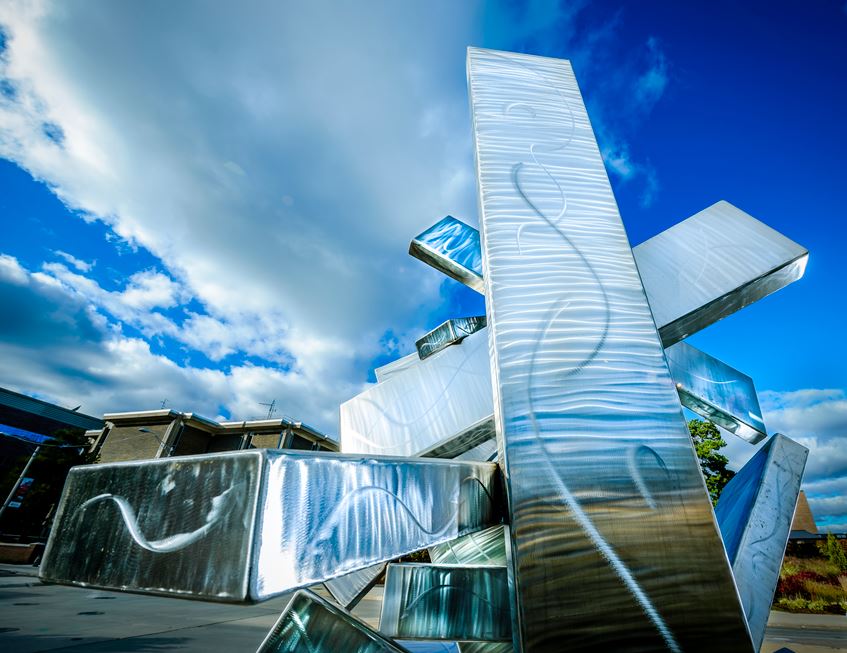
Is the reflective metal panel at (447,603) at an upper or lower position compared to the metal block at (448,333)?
lower

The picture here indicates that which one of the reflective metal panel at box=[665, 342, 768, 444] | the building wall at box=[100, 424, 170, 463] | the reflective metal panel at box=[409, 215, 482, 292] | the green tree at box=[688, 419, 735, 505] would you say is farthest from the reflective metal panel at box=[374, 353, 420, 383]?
the building wall at box=[100, 424, 170, 463]

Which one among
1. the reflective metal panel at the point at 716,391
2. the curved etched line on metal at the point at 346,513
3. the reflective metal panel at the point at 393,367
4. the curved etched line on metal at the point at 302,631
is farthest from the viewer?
the reflective metal panel at the point at 393,367

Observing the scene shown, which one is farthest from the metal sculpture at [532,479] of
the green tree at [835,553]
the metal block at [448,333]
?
the green tree at [835,553]

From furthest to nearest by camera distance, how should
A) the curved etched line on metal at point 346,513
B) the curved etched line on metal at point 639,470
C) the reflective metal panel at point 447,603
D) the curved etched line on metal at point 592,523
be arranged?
the reflective metal panel at point 447,603
the curved etched line on metal at point 639,470
the curved etched line on metal at point 592,523
the curved etched line on metal at point 346,513

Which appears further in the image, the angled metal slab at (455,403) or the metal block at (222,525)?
the angled metal slab at (455,403)

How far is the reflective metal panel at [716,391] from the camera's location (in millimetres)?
2828

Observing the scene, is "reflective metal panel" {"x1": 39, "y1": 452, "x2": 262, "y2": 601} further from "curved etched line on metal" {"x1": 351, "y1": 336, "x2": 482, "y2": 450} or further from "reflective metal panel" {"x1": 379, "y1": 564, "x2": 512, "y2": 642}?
"curved etched line on metal" {"x1": 351, "y1": 336, "x2": 482, "y2": 450}

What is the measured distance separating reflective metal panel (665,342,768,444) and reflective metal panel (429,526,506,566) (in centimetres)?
169

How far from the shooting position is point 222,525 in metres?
0.73

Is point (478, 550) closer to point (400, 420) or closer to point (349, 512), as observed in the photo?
point (400, 420)

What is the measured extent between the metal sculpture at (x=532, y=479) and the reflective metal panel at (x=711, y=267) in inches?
0.5

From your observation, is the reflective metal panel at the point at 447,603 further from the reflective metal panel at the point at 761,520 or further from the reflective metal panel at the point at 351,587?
the reflective metal panel at the point at 761,520

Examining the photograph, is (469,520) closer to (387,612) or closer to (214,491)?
(214,491)

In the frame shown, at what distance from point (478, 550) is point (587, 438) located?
69.6 inches
